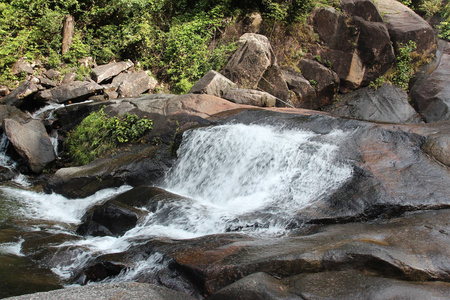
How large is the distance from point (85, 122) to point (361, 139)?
7.81m

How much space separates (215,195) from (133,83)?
737 centimetres

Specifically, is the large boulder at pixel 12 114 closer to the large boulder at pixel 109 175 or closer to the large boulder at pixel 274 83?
the large boulder at pixel 109 175

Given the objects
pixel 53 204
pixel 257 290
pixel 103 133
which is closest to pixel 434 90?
pixel 103 133

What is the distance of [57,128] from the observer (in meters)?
11.2

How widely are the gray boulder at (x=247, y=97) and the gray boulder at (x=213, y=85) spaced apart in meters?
0.27

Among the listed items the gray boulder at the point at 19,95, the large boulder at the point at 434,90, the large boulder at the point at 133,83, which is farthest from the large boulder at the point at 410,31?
the gray boulder at the point at 19,95

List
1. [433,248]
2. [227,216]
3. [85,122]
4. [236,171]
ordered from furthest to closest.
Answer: [85,122] → [236,171] → [227,216] → [433,248]

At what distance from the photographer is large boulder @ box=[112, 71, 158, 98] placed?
41.9ft

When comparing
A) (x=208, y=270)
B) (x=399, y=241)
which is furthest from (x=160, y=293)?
(x=399, y=241)

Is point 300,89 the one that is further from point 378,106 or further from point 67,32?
point 67,32

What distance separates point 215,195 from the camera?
750 centimetres

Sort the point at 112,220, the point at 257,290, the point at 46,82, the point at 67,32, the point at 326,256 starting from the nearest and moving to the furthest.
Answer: the point at 257,290 < the point at 326,256 < the point at 112,220 < the point at 46,82 < the point at 67,32

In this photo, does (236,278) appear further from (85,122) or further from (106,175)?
(85,122)

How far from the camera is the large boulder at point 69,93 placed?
11763 millimetres
